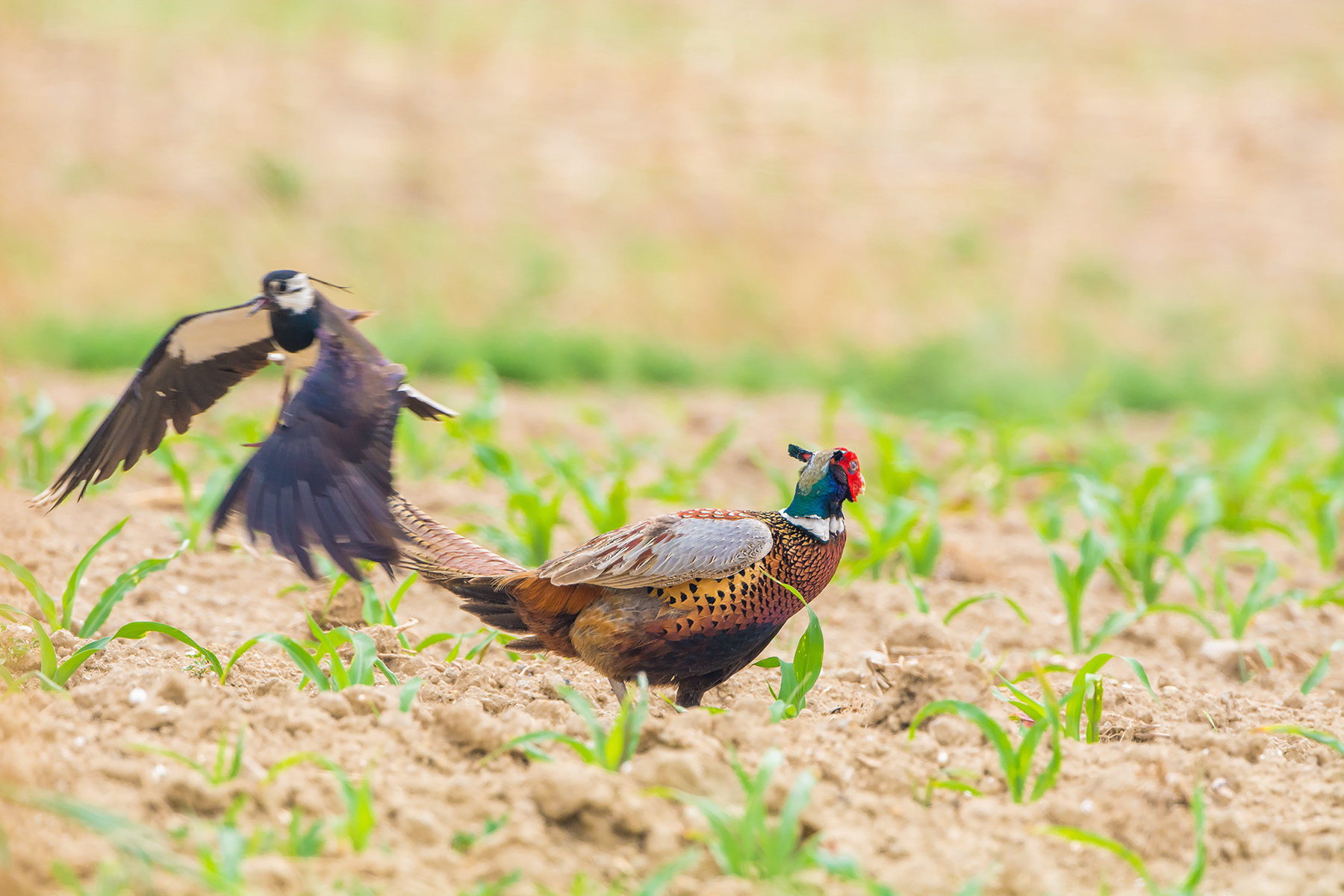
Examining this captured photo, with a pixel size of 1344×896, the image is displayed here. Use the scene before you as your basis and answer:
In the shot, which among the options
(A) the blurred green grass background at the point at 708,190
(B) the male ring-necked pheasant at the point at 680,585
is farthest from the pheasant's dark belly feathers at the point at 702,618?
(A) the blurred green grass background at the point at 708,190

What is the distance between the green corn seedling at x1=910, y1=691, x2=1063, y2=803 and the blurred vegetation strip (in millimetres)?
5530

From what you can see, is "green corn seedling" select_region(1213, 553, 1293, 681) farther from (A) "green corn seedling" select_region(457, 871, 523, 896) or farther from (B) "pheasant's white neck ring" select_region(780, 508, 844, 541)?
(A) "green corn seedling" select_region(457, 871, 523, 896)

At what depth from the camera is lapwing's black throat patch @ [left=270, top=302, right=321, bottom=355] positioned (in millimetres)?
2793

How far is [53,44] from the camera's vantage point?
12.8 meters

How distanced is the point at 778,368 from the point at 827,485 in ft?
22.0

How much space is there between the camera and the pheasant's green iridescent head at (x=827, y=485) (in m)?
2.81

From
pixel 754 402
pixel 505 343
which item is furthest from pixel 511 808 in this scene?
pixel 505 343

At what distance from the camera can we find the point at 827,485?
111 inches

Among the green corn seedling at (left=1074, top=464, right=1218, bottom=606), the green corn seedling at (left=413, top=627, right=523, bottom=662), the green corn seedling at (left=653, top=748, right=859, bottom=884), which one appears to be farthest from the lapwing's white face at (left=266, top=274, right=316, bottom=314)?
the green corn seedling at (left=1074, top=464, right=1218, bottom=606)

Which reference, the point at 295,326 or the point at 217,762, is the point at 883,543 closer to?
the point at 295,326

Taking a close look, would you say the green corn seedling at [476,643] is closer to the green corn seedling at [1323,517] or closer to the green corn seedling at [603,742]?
the green corn seedling at [603,742]

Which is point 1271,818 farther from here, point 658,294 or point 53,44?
Result: point 53,44

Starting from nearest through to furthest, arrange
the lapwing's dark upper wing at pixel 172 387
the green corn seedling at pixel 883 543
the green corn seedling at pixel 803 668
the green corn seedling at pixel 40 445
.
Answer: the green corn seedling at pixel 803 668 → the lapwing's dark upper wing at pixel 172 387 → the green corn seedling at pixel 883 543 → the green corn seedling at pixel 40 445

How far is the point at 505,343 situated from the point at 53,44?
7.59 m
